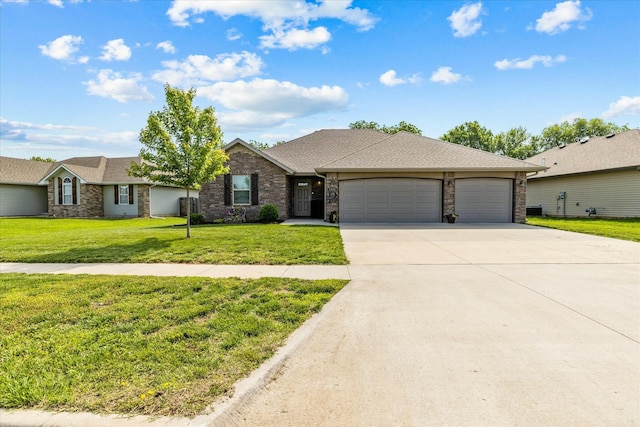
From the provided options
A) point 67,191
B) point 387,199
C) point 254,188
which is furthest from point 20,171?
point 387,199

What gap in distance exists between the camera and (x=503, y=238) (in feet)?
36.6

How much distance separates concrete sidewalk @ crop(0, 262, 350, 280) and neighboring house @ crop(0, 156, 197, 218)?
59.9 feet

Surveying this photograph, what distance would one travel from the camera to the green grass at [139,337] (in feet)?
8.00

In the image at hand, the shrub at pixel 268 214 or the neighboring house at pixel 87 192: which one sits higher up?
the neighboring house at pixel 87 192

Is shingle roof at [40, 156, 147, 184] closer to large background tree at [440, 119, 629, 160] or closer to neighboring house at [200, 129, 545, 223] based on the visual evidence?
neighboring house at [200, 129, 545, 223]

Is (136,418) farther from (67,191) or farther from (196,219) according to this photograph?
(67,191)

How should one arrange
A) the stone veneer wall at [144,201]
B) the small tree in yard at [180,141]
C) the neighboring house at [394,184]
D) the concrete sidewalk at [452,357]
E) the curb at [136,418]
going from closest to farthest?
the curb at [136,418]
the concrete sidewalk at [452,357]
the small tree in yard at [180,141]
the neighboring house at [394,184]
the stone veneer wall at [144,201]

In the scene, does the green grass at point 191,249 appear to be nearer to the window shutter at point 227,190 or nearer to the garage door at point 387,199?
the garage door at point 387,199

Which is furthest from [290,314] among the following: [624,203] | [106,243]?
[624,203]

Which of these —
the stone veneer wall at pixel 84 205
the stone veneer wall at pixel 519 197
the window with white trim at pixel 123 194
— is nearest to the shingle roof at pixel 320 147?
the stone veneer wall at pixel 519 197

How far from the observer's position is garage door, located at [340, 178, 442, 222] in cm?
1689

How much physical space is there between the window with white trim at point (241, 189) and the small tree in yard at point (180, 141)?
21.7ft

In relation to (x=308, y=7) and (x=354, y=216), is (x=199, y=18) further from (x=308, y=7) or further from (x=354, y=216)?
(x=354, y=216)

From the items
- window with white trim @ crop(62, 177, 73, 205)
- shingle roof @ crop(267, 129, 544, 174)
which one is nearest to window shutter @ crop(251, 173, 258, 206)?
shingle roof @ crop(267, 129, 544, 174)
